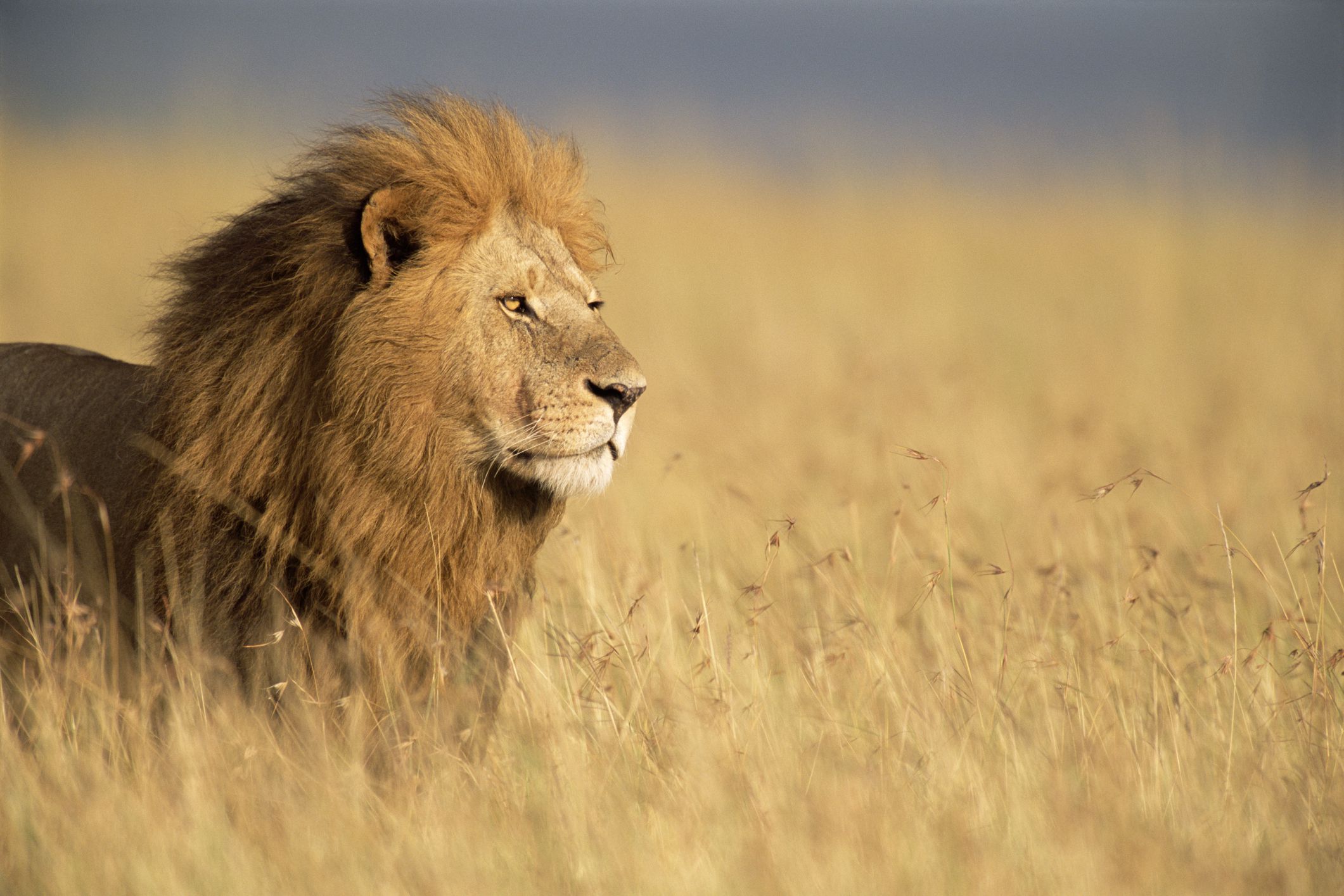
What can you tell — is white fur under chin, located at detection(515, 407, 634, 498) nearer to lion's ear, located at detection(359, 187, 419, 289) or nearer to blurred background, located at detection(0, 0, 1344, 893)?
blurred background, located at detection(0, 0, 1344, 893)

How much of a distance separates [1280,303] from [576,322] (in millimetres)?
10563

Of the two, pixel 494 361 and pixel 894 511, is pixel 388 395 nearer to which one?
pixel 494 361

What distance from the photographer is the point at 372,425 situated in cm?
319

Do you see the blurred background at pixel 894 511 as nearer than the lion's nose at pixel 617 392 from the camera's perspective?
Yes

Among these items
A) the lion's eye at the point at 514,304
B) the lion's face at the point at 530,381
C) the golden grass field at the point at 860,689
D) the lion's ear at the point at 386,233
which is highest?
the lion's ear at the point at 386,233

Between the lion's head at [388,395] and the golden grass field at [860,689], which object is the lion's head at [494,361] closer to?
the lion's head at [388,395]

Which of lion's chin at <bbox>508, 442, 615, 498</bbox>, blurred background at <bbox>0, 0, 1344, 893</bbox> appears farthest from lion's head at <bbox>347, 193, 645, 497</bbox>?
blurred background at <bbox>0, 0, 1344, 893</bbox>

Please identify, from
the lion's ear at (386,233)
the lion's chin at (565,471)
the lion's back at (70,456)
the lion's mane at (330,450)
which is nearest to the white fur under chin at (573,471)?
the lion's chin at (565,471)

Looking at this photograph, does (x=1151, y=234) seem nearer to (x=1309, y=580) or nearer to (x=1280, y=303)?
(x=1280, y=303)

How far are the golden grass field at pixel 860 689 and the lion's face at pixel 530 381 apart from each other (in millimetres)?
564

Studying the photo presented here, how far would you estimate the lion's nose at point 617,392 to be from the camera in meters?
3.23

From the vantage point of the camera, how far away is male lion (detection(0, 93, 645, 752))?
10.5 feet

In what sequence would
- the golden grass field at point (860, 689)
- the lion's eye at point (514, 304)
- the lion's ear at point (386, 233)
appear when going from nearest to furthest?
the golden grass field at point (860, 689), the lion's ear at point (386, 233), the lion's eye at point (514, 304)

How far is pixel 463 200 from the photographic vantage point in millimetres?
3365
